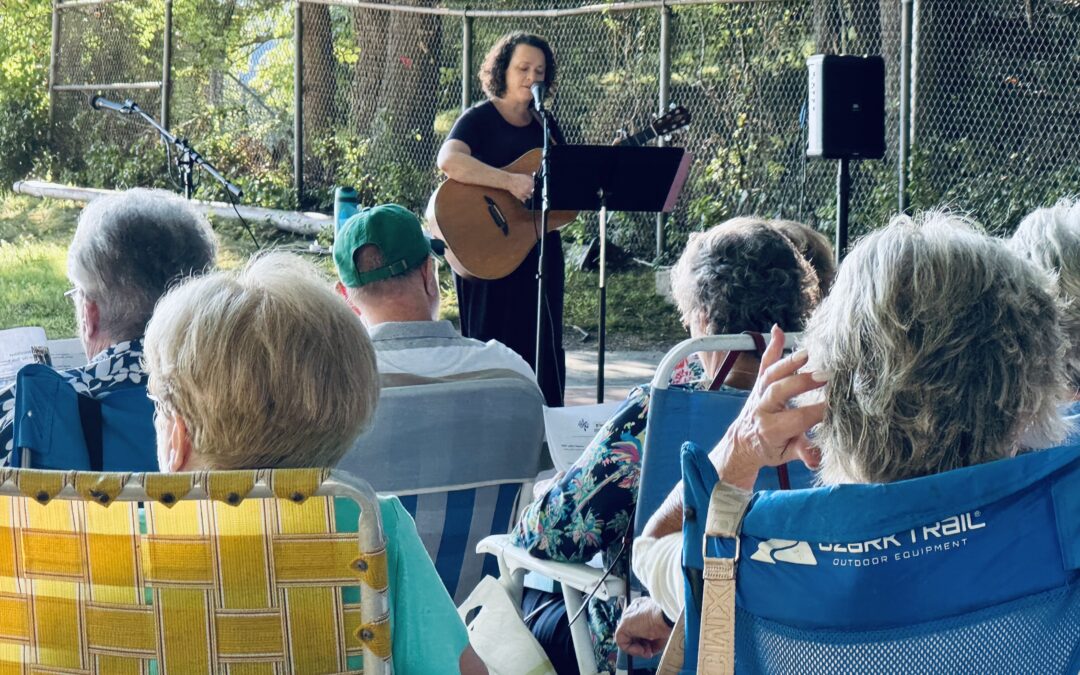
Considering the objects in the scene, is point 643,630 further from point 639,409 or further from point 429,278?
point 429,278

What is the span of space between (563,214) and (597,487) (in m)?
3.26

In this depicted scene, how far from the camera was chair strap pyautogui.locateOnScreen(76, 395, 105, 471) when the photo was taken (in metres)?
2.49

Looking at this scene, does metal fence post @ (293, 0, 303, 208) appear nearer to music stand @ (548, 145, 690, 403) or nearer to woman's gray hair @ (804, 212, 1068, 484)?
music stand @ (548, 145, 690, 403)

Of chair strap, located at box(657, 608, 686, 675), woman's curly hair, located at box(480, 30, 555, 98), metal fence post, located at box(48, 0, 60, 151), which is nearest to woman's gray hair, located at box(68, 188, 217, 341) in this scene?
chair strap, located at box(657, 608, 686, 675)

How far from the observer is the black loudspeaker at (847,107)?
20.0 feet

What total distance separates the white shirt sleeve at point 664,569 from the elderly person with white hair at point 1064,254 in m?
0.86

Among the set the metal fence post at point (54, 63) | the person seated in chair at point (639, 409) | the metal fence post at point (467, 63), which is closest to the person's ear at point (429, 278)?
the person seated in chair at point (639, 409)

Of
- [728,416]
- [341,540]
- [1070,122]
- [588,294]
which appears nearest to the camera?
[341,540]

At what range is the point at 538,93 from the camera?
5488 millimetres

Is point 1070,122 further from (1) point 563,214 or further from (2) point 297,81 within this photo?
(2) point 297,81

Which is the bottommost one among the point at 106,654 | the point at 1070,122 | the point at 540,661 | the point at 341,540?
the point at 540,661

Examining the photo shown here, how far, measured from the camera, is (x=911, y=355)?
5.48 ft

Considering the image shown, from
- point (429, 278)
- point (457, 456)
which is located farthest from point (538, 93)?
point (457, 456)

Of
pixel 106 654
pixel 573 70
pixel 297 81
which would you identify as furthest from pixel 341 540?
pixel 297 81
